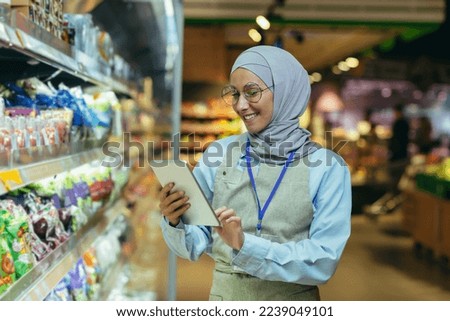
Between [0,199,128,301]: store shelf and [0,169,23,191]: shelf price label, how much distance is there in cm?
28

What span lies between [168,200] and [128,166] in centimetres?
275

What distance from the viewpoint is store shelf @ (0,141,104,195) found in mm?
1715

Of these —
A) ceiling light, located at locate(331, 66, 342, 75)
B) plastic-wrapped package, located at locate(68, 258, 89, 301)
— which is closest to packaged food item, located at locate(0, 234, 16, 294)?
plastic-wrapped package, located at locate(68, 258, 89, 301)

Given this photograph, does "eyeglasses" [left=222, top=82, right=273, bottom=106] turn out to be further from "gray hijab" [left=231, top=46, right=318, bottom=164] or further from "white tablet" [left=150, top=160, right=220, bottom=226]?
"white tablet" [left=150, top=160, right=220, bottom=226]

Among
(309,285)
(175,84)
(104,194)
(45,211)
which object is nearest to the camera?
(309,285)

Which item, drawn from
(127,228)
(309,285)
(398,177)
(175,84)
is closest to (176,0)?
(175,84)

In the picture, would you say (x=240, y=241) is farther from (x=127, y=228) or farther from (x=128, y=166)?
(x=127, y=228)

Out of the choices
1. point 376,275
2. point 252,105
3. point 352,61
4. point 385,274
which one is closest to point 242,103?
point 252,105

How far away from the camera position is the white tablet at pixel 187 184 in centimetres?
154

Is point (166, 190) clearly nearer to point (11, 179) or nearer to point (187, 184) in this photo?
point (187, 184)

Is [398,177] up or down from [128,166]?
down

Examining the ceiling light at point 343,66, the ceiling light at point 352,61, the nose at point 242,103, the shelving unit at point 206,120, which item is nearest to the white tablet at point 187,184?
the nose at point 242,103
